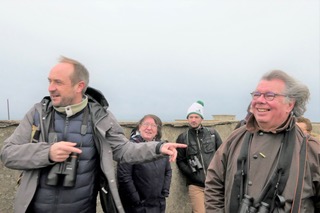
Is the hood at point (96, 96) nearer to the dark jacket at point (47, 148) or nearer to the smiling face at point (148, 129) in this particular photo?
the dark jacket at point (47, 148)

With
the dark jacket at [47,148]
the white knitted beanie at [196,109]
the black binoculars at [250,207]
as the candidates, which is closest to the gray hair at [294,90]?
the black binoculars at [250,207]

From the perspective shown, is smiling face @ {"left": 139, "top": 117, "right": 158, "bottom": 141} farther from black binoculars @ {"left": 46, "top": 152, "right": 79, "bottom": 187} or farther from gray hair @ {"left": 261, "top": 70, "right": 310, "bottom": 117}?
gray hair @ {"left": 261, "top": 70, "right": 310, "bottom": 117}

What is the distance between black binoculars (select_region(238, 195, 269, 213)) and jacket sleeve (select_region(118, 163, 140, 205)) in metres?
1.71

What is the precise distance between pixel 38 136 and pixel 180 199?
3369 millimetres

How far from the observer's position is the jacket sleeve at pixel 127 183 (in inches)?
155

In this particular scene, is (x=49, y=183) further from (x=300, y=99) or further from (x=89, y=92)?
(x=300, y=99)

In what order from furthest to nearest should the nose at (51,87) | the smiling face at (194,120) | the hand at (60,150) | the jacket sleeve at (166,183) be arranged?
the smiling face at (194,120)
the jacket sleeve at (166,183)
the nose at (51,87)
the hand at (60,150)

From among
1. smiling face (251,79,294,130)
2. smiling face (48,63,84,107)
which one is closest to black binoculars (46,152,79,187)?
smiling face (48,63,84,107)

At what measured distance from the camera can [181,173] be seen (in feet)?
18.2

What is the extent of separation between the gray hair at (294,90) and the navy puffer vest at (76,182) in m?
1.56

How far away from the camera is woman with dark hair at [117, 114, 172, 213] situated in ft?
13.0

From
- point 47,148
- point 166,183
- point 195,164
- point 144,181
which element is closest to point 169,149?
point 47,148

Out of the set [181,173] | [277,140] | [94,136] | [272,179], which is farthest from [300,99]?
[181,173]

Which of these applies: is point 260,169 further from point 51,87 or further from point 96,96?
point 51,87
